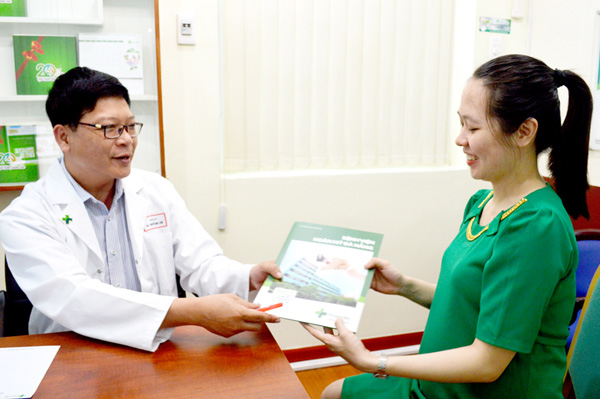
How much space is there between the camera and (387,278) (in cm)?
148

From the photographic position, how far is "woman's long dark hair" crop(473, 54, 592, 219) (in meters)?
1.10

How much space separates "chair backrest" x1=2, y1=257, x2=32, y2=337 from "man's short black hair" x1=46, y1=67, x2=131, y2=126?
500 millimetres

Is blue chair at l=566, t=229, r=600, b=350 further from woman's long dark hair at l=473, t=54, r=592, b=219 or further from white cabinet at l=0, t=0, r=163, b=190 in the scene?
white cabinet at l=0, t=0, r=163, b=190

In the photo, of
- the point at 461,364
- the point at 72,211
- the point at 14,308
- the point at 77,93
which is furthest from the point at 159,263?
the point at 461,364

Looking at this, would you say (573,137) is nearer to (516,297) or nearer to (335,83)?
(516,297)

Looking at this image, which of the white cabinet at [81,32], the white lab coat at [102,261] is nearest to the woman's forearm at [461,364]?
the white lab coat at [102,261]

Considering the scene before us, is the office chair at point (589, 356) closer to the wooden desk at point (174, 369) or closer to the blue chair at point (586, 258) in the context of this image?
the wooden desk at point (174, 369)

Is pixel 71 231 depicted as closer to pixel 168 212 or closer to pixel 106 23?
pixel 168 212

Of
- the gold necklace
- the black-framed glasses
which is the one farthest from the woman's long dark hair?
the black-framed glasses

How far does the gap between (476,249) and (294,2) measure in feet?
6.44

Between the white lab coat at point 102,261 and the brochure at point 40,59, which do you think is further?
the brochure at point 40,59

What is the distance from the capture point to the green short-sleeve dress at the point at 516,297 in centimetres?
102

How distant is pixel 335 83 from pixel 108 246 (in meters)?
1.67

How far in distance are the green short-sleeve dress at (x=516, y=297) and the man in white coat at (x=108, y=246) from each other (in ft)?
1.48
